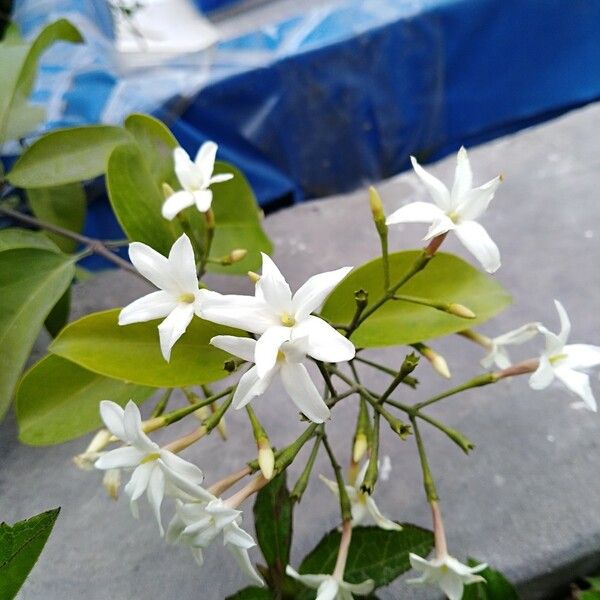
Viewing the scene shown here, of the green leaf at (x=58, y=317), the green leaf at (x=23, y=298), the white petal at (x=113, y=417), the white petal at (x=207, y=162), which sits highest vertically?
the white petal at (x=207, y=162)

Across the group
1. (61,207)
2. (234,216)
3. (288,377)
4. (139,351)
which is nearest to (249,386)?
(288,377)

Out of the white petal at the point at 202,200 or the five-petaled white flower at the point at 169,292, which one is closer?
the five-petaled white flower at the point at 169,292

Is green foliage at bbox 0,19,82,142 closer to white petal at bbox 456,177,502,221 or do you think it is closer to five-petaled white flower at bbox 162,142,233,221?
five-petaled white flower at bbox 162,142,233,221

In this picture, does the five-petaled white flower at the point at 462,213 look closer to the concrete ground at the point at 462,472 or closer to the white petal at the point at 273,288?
the white petal at the point at 273,288

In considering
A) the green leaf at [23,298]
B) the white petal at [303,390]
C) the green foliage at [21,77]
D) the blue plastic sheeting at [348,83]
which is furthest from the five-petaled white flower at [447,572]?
the blue plastic sheeting at [348,83]

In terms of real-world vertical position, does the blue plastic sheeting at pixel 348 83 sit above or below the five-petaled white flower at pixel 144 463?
below

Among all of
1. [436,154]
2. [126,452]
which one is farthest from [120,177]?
[436,154]

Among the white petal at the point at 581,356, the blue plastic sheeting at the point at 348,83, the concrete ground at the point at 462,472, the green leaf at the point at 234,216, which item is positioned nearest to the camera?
the white petal at the point at 581,356

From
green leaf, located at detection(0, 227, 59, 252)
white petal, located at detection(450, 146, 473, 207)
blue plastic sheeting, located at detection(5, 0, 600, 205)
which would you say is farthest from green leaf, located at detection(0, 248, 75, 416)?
blue plastic sheeting, located at detection(5, 0, 600, 205)
